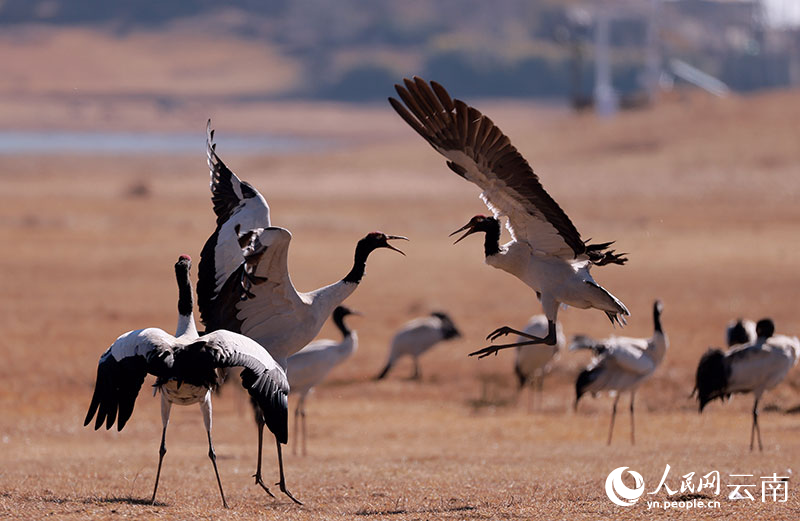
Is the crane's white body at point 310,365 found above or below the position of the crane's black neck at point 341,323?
below

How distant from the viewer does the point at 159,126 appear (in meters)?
124

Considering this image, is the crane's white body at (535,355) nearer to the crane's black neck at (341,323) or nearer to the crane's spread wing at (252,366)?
the crane's black neck at (341,323)

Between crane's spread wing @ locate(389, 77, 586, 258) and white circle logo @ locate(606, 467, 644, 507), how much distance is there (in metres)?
2.14

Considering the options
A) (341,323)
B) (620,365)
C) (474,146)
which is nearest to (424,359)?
(341,323)

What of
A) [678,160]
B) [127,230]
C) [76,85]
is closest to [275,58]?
Answer: [76,85]

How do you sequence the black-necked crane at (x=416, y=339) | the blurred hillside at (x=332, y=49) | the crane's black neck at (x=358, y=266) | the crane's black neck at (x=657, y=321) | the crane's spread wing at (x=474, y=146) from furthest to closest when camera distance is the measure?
the blurred hillside at (x=332, y=49), the black-necked crane at (x=416, y=339), the crane's black neck at (x=657, y=321), the crane's black neck at (x=358, y=266), the crane's spread wing at (x=474, y=146)

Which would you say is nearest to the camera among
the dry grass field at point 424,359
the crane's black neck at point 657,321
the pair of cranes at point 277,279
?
the pair of cranes at point 277,279

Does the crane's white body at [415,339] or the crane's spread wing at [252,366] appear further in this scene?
the crane's white body at [415,339]

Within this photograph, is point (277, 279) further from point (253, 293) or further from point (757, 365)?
point (757, 365)

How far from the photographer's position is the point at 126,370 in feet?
28.0

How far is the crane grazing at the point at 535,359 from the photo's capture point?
1530cm

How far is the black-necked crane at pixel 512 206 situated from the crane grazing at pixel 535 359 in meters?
4.02

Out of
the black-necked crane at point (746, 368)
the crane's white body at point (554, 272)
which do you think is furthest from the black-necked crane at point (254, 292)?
the black-necked crane at point (746, 368)

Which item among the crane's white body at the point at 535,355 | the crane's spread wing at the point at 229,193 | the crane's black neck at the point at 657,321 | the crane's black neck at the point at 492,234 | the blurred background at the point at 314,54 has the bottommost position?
the crane's white body at the point at 535,355
